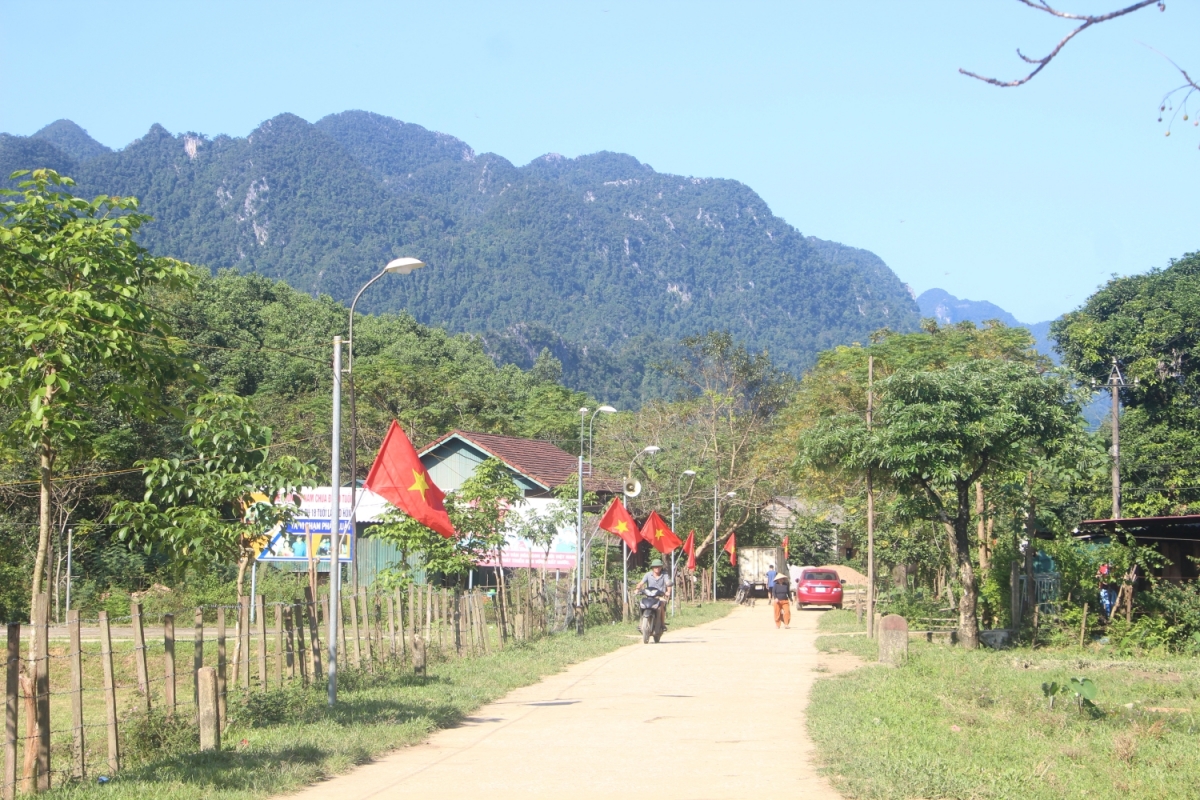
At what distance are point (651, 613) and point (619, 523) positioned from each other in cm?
622

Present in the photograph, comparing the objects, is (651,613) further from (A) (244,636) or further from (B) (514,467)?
(B) (514,467)

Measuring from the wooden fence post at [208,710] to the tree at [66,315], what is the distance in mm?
1547

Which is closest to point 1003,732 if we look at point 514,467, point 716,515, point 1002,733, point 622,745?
point 1002,733

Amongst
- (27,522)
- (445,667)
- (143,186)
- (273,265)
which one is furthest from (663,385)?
(445,667)

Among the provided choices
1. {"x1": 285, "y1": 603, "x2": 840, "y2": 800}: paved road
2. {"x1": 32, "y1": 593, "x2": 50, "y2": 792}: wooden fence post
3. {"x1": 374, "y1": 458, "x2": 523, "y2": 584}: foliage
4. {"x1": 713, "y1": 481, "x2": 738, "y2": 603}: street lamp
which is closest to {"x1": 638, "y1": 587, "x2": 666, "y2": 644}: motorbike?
{"x1": 374, "y1": 458, "x2": 523, "y2": 584}: foliage

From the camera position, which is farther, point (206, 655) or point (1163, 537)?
point (1163, 537)

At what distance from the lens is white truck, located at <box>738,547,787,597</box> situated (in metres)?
59.9

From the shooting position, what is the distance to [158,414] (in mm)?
10703

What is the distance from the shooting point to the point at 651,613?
25078mm

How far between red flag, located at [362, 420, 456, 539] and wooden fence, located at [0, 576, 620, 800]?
5.26 ft

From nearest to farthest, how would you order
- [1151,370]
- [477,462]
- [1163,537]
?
1. [1163,537]
2. [477,462]
3. [1151,370]

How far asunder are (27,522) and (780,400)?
41.6 m

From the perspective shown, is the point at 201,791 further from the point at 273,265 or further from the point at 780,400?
the point at 273,265

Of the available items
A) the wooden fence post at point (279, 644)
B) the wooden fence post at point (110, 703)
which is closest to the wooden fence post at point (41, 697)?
the wooden fence post at point (110, 703)
